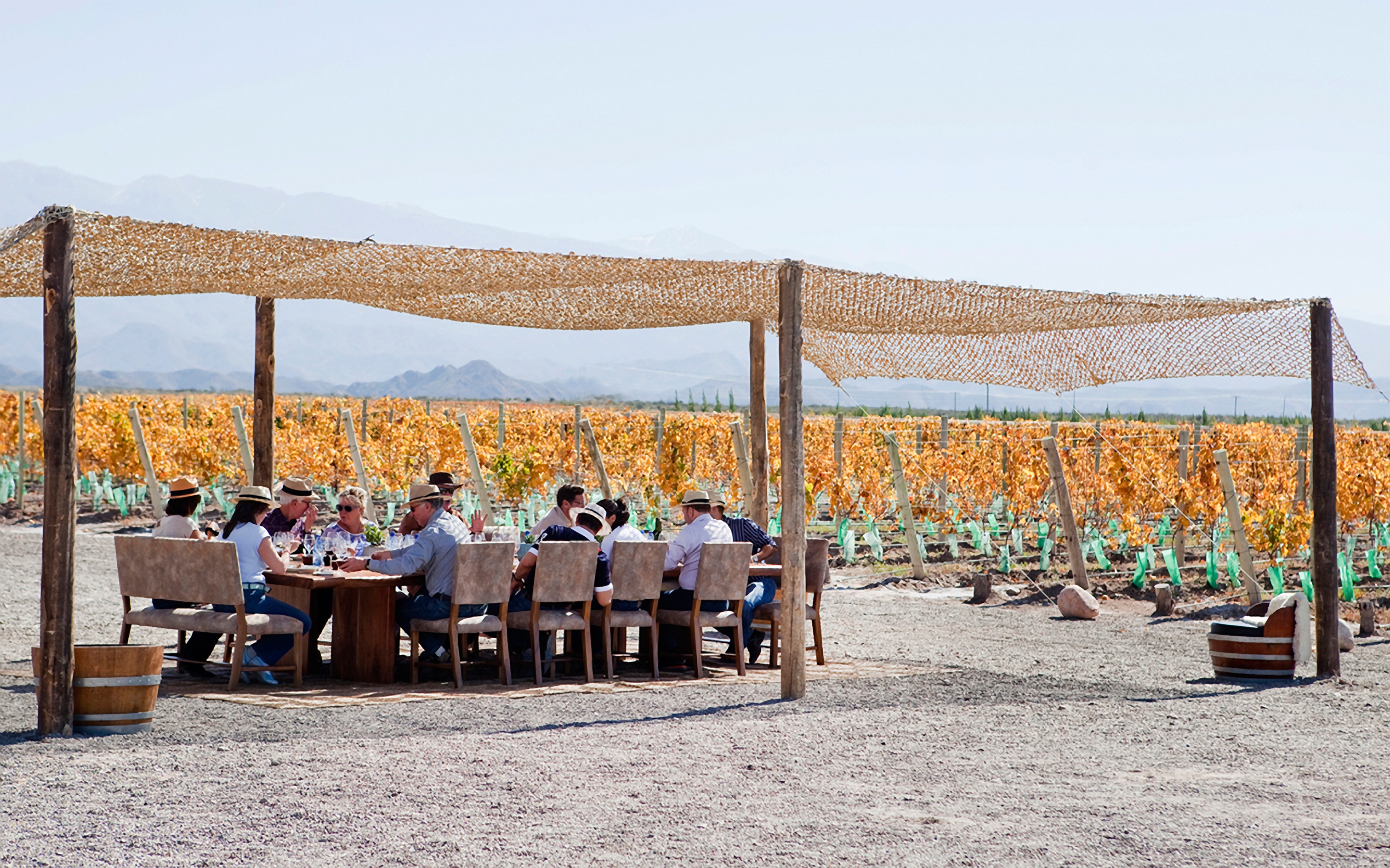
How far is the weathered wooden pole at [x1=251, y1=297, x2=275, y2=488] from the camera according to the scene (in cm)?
727

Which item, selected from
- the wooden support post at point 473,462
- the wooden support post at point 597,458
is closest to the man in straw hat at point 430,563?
the wooden support post at point 597,458

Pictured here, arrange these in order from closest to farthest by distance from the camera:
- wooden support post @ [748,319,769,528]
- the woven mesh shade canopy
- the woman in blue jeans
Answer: the woven mesh shade canopy < the woman in blue jeans < wooden support post @ [748,319,769,528]

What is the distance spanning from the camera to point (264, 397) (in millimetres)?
7414

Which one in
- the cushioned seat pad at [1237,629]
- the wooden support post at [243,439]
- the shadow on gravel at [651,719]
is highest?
the wooden support post at [243,439]

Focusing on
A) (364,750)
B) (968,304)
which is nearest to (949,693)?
(968,304)

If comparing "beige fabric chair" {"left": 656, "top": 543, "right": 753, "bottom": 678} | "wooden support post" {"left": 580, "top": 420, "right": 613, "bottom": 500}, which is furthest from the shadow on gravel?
"wooden support post" {"left": 580, "top": 420, "right": 613, "bottom": 500}

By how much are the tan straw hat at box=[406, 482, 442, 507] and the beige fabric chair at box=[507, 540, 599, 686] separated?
0.56 m

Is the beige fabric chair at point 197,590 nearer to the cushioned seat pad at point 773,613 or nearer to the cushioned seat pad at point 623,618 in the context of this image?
the cushioned seat pad at point 623,618

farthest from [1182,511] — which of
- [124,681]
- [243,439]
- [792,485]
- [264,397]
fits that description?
[243,439]

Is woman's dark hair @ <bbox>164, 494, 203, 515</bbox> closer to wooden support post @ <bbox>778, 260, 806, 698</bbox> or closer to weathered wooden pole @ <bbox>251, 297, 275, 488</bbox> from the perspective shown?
weathered wooden pole @ <bbox>251, 297, 275, 488</bbox>

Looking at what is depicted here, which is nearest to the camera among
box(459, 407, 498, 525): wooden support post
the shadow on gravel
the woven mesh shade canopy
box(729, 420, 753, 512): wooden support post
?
the shadow on gravel

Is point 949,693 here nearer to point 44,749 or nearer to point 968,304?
point 968,304

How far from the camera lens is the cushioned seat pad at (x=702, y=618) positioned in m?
6.46

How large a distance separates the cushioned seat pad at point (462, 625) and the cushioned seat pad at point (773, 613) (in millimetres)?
1523
